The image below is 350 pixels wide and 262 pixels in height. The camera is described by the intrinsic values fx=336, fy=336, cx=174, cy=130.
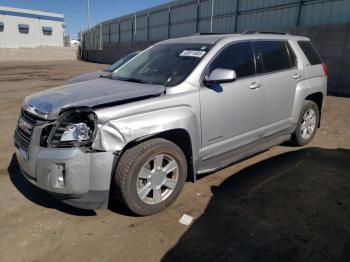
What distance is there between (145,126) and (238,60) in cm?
171

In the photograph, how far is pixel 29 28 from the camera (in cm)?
5759

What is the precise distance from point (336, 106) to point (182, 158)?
682 centimetres

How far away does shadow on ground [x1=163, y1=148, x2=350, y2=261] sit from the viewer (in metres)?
2.83

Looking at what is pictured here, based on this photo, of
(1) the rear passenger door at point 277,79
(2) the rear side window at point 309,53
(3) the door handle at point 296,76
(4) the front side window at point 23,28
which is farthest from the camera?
(4) the front side window at point 23,28

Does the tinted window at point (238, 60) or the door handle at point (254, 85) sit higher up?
the tinted window at point (238, 60)

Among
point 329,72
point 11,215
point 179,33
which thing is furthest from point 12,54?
point 11,215

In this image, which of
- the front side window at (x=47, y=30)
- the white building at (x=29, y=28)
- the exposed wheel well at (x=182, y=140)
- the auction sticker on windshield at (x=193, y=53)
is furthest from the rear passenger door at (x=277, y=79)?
the front side window at (x=47, y=30)

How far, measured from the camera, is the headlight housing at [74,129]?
2951 millimetres

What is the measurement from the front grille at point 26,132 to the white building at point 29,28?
2306 inches

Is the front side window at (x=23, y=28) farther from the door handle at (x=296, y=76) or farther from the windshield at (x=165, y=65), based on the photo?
the door handle at (x=296, y=76)

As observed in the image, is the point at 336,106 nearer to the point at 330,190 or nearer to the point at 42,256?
the point at 330,190

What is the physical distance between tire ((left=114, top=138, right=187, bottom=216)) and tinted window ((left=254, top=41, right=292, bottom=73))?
1.84m

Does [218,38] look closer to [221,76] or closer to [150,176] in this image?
[221,76]

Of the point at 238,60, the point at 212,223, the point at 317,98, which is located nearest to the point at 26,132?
the point at 212,223
